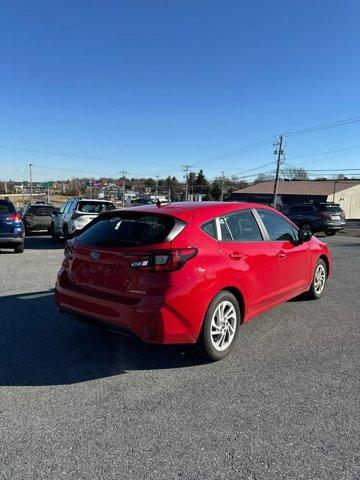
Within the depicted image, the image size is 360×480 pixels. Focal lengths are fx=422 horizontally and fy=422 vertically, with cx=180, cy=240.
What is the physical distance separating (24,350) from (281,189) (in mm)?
75974

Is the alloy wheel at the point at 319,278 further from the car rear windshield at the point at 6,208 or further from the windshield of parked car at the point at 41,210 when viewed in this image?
the windshield of parked car at the point at 41,210

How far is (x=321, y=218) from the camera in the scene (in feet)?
71.2

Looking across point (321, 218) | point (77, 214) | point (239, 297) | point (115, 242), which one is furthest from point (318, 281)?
point (321, 218)

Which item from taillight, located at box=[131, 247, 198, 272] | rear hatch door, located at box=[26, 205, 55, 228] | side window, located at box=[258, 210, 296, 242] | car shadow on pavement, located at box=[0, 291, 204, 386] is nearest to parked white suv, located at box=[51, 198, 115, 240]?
rear hatch door, located at box=[26, 205, 55, 228]

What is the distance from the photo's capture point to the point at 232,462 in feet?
8.78

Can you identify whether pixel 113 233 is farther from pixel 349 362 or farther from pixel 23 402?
pixel 349 362

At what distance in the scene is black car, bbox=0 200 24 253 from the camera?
11945 mm

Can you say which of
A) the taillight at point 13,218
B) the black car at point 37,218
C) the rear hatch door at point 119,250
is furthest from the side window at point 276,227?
the black car at point 37,218

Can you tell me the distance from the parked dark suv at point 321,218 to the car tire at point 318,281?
50.5 ft

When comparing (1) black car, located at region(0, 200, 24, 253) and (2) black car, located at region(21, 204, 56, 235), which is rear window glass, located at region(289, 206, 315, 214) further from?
(1) black car, located at region(0, 200, 24, 253)

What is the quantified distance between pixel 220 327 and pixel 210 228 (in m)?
1.02

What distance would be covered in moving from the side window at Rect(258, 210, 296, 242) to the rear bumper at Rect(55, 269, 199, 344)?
2046 millimetres

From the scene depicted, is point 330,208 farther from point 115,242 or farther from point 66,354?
point 66,354

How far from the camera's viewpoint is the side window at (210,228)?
434cm
